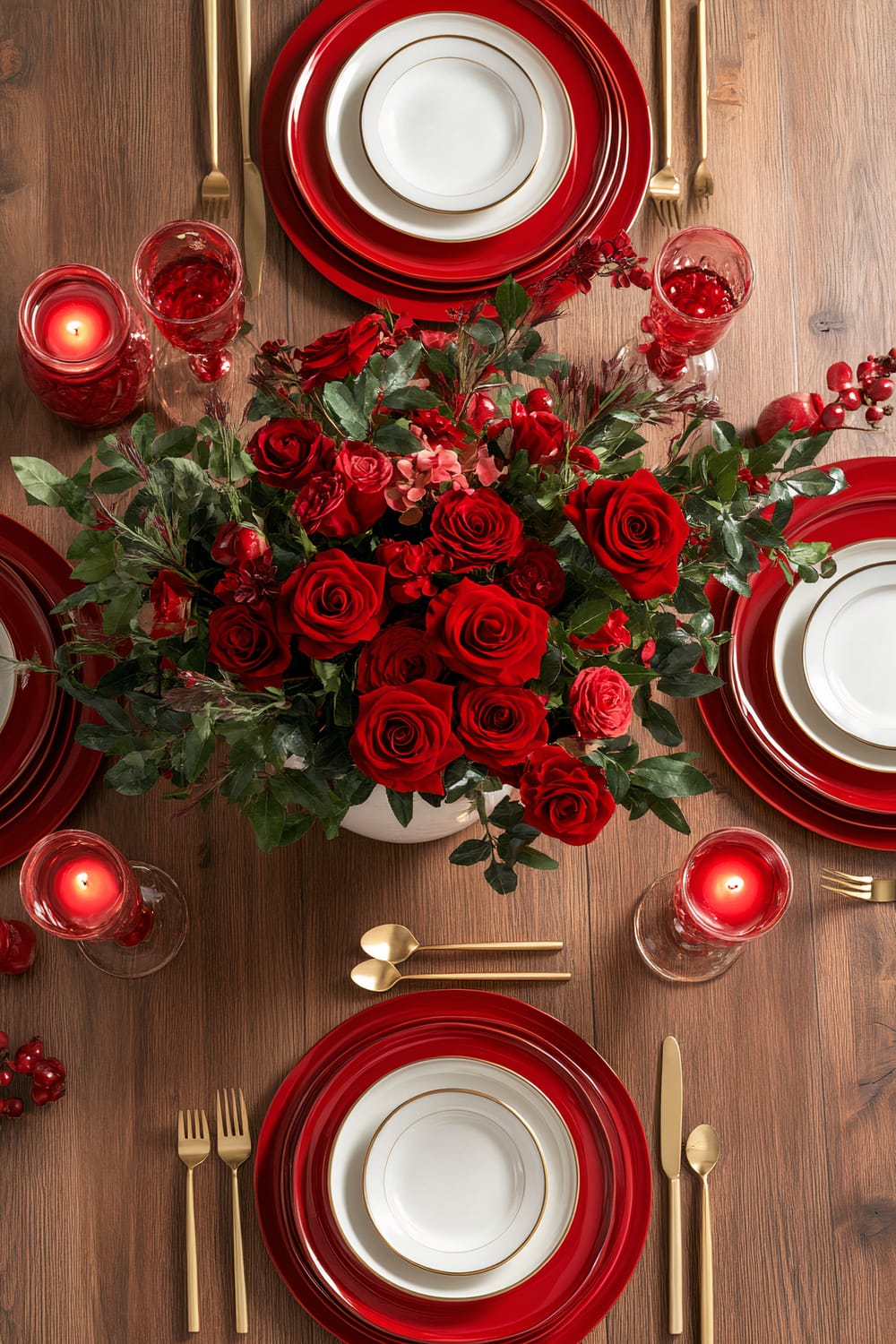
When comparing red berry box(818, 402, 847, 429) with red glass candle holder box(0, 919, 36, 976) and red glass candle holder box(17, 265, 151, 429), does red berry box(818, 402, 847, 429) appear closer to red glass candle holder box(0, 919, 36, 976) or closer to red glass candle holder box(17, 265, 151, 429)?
red glass candle holder box(17, 265, 151, 429)

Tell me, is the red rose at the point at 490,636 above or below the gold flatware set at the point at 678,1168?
above

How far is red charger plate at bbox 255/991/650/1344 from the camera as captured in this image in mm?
1001

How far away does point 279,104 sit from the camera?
1.19 m

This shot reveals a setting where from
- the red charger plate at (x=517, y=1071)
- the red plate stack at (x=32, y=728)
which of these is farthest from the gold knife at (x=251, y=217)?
the red charger plate at (x=517, y=1071)

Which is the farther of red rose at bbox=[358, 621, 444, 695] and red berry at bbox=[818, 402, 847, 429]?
red berry at bbox=[818, 402, 847, 429]

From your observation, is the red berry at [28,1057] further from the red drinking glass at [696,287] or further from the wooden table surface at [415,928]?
the red drinking glass at [696,287]

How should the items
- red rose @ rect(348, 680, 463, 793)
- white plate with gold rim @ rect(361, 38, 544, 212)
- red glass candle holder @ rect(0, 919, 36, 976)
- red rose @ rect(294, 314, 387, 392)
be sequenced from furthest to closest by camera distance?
white plate with gold rim @ rect(361, 38, 544, 212) → red glass candle holder @ rect(0, 919, 36, 976) → red rose @ rect(294, 314, 387, 392) → red rose @ rect(348, 680, 463, 793)

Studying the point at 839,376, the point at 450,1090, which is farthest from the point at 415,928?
the point at 839,376

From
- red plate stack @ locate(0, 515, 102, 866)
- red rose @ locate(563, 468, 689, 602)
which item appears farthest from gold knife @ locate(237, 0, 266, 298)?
red rose @ locate(563, 468, 689, 602)

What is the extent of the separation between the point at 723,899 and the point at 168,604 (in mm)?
617

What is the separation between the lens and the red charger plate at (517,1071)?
1.00 m

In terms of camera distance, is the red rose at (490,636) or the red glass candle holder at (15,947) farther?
the red glass candle holder at (15,947)

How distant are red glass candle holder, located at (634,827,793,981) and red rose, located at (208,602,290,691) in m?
0.53

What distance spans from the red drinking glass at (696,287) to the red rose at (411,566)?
536 mm
